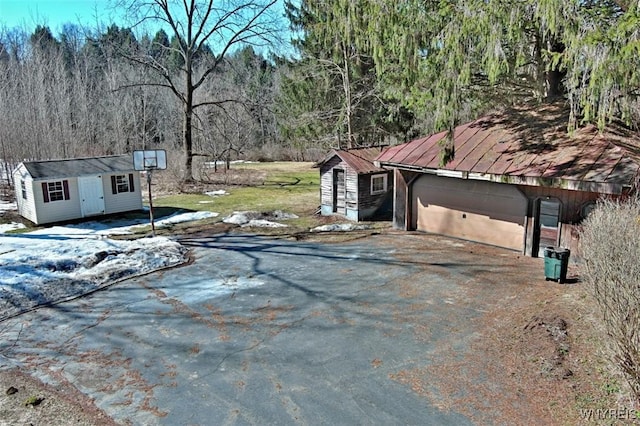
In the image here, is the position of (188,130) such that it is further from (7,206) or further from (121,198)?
(7,206)

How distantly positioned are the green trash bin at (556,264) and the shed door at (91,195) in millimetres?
15835

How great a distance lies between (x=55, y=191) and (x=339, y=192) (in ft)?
34.5

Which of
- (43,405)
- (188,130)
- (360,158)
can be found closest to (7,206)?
(188,130)

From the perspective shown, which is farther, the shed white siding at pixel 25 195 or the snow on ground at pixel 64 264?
the shed white siding at pixel 25 195

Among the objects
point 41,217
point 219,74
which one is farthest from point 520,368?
point 219,74

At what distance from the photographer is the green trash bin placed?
9.33 metres

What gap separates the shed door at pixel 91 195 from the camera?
17281 millimetres

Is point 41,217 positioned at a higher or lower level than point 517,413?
higher

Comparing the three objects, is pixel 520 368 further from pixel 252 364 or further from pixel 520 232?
pixel 520 232

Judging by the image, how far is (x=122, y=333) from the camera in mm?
7422

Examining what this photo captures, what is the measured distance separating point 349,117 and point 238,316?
16.4 meters

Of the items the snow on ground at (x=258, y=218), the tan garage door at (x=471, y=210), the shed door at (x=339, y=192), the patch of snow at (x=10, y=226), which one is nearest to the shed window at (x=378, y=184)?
the shed door at (x=339, y=192)

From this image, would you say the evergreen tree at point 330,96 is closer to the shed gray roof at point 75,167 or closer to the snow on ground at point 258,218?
the snow on ground at point 258,218

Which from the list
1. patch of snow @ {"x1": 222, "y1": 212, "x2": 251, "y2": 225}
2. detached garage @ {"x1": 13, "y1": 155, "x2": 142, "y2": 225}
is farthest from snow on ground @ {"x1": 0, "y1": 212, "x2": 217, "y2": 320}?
patch of snow @ {"x1": 222, "y1": 212, "x2": 251, "y2": 225}
